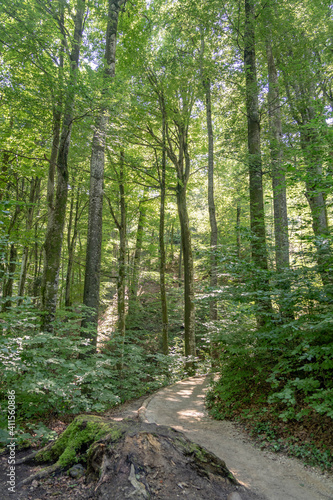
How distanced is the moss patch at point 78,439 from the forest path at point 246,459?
1.71 m

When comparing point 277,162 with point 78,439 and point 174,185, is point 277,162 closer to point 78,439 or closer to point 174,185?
point 174,185

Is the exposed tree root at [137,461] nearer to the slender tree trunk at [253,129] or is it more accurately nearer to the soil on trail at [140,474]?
the soil on trail at [140,474]

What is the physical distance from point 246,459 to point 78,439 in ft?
8.13

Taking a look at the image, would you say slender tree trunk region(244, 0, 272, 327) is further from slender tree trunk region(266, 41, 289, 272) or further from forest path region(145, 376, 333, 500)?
forest path region(145, 376, 333, 500)

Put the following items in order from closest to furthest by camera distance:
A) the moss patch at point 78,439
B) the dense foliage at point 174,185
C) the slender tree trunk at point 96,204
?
the moss patch at point 78,439, the dense foliage at point 174,185, the slender tree trunk at point 96,204

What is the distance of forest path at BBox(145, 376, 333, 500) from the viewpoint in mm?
2936

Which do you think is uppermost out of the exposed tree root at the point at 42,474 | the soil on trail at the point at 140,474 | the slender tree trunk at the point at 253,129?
the slender tree trunk at the point at 253,129

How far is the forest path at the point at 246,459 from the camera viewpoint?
294 cm

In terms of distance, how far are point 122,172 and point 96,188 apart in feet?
13.5

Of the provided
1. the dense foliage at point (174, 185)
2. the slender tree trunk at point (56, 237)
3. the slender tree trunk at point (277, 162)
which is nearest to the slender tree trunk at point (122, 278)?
the dense foliage at point (174, 185)

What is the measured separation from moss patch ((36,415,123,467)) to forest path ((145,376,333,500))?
5.61ft

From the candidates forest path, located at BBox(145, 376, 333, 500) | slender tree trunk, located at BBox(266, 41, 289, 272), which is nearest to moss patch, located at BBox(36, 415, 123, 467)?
forest path, located at BBox(145, 376, 333, 500)

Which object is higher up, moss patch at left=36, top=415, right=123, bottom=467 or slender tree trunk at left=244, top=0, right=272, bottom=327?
slender tree trunk at left=244, top=0, right=272, bottom=327

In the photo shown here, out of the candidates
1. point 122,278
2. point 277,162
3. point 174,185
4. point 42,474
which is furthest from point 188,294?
point 42,474
